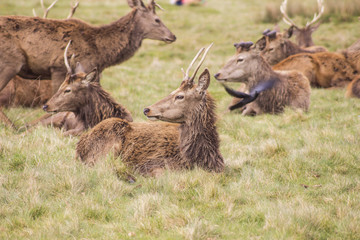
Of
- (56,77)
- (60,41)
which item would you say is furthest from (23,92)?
(60,41)

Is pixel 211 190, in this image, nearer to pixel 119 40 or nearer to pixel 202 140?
pixel 202 140

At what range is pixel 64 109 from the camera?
6.56 metres

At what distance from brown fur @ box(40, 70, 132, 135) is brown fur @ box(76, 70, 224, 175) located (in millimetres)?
1297

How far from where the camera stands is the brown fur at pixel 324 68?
1058 centimetres

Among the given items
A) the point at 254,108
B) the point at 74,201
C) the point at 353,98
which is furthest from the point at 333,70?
the point at 74,201

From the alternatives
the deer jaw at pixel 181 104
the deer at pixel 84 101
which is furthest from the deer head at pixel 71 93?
the deer jaw at pixel 181 104

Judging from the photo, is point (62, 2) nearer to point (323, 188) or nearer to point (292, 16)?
point (292, 16)

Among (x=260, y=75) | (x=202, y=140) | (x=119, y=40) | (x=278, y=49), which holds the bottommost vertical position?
(x=278, y=49)

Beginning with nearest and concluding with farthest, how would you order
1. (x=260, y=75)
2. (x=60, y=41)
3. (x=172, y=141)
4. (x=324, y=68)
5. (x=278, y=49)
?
(x=172, y=141), (x=60, y=41), (x=260, y=75), (x=324, y=68), (x=278, y=49)

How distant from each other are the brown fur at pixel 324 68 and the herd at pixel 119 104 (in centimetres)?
2

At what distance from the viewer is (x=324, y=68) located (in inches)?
421

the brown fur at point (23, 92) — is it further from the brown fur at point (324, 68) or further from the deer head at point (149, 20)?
the brown fur at point (324, 68)

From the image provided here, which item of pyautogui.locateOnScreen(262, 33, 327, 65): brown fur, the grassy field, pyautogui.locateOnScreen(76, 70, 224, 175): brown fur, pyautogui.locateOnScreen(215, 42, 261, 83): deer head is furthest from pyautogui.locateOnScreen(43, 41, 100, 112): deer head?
pyautogui.locateOnScreen(262, 33, 327, 65): brown fur

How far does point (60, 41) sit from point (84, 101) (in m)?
1.49
